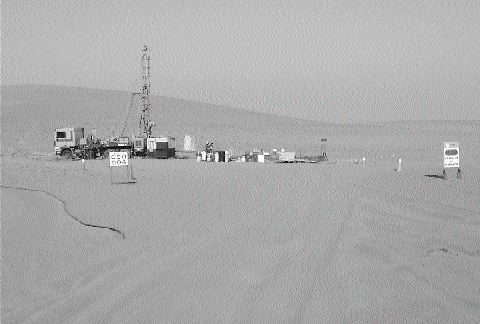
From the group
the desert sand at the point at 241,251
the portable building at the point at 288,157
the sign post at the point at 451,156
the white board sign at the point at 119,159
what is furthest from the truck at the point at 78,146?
the sign post at the point at 451,156

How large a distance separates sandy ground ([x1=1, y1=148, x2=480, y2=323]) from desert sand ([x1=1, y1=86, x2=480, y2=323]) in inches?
1.0

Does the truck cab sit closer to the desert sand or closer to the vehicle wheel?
the vehicle wheel

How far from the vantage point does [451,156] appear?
18.7m

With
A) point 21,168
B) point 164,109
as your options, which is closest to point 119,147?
point 21,168

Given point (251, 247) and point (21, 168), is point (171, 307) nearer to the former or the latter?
point (251, 247)

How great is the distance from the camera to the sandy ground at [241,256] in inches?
237

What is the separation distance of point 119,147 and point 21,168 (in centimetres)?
1259

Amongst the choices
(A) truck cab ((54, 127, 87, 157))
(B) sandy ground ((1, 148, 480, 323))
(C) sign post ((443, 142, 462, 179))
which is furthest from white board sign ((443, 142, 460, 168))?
(A) truck cab ((54, 127, 87, 157))

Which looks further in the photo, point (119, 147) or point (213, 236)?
point (119, 147)

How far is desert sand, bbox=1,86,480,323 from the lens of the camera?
6055mm

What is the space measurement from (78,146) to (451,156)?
24.2 meters

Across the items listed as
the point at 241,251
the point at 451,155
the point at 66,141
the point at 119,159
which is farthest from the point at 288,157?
the point at 241,251

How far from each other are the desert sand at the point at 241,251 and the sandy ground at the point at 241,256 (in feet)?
0.09

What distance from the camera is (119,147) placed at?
36.2m
